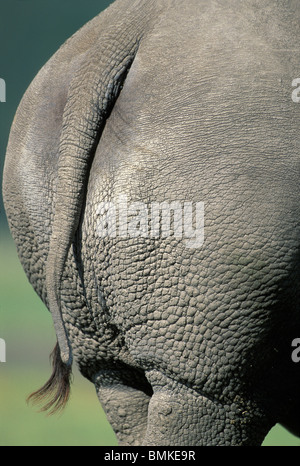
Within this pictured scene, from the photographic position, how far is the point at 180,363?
1149 mm

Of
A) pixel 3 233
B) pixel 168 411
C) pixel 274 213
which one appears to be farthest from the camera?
pixel 3 233

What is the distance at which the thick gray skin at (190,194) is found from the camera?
3.56ft

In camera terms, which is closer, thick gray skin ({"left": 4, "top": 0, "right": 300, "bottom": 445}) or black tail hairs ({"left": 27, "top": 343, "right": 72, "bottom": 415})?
thick gray skin ({"left": 4, "top": 0, "right": 300, "bottom": 445})

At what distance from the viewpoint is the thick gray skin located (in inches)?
42.8

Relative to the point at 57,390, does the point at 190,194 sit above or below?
above

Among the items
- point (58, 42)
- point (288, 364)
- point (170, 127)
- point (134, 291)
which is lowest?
point (288, 364)

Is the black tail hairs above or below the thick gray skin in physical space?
below

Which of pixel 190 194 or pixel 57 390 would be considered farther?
pixel 57 390

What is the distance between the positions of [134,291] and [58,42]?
1.46 m

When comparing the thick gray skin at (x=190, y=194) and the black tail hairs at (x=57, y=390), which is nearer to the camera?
the thick gray skin at (x=190, y=194)

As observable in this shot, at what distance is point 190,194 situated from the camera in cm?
109

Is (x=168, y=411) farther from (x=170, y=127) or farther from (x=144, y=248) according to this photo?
(x=170, y=127)

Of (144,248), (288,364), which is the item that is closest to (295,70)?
(144,248)

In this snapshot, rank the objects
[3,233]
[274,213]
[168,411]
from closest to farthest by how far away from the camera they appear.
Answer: [274,213], [168,411], [3,233]
